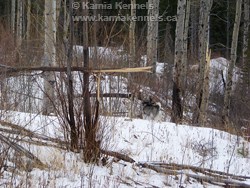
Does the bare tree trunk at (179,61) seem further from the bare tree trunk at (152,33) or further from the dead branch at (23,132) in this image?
the dead branch at (23,132)

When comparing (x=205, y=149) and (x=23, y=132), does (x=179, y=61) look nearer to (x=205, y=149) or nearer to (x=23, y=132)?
(x=205, y=149)

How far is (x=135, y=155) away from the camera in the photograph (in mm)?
5066

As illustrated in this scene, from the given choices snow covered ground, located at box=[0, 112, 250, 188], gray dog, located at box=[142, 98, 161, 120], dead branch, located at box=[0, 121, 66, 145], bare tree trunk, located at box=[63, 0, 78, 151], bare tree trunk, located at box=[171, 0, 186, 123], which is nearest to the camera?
snow covered ground, located at box=[0, 112, 250, 188]

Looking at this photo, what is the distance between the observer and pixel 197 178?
4.54 meters

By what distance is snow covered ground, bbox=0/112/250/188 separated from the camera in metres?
3.98

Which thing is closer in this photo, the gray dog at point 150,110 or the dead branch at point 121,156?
the dead branch at point 121,156

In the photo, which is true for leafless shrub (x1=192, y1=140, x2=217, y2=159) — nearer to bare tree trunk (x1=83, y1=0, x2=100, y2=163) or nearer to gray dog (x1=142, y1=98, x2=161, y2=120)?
gray dog (x1=142, y1=98, x2=161, y2=120)

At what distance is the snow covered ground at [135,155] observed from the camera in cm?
398

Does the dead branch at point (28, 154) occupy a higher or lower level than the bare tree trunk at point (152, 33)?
lower

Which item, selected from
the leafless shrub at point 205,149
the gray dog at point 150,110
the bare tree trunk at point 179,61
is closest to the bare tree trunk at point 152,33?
the bare tree trunk at point 179,61

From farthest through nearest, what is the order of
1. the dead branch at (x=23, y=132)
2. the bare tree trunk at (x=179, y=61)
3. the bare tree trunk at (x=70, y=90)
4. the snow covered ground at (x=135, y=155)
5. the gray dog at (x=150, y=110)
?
the bare tree trunk at (x=179, y=61) → the gray dog at (x=150, y=110) → the bare tree trunk at (x=70, y=90) → the dead branch at (x=23, y=132) → the snow covered ground at (x=135, y=155)

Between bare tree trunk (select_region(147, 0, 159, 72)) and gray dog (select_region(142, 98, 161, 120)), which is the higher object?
bare tree trunk (select_region(147, 0, 159, 72))

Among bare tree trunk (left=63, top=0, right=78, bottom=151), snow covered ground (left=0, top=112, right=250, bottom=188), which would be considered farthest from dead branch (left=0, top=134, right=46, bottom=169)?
bare tree trunk (left=63, top=0, right=78, bottom=151)

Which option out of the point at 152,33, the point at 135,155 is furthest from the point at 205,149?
the point at 152,33
